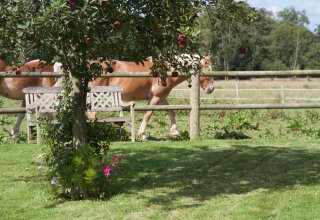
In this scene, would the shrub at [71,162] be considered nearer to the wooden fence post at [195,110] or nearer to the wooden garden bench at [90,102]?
the wooden garden bench at [90,102]

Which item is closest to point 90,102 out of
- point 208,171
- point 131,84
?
point 131,84

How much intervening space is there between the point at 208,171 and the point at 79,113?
2075 millimetres

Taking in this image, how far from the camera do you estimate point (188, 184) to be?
5.80 meters

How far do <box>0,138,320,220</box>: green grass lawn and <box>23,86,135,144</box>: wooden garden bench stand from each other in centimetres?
76

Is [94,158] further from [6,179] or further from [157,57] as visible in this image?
[6,179]

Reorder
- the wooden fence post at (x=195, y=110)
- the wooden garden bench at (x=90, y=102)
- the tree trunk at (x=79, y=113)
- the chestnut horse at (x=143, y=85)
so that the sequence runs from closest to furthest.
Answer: the tree trunk at (x=79, y=113) → the wooden garden bench at (x=90, y=102) → the wooden fence post at (x=195, y=110) → the chestnut horse at (x=143, y=85)

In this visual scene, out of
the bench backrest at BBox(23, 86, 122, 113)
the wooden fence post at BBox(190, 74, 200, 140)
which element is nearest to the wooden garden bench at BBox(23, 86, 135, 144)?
the bench backrest at BBox(23, 86, 122, 113)

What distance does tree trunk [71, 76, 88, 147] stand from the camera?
508cm

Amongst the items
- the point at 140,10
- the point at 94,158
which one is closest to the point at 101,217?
the point at 94,158

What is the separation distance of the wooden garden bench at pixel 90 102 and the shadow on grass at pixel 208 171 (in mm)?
1305

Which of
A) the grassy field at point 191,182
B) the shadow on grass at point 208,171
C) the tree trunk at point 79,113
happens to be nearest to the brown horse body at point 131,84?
the grassy field at point 191,182

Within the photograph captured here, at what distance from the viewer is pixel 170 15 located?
4.93 m

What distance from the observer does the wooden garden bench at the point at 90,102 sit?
8.96 meters

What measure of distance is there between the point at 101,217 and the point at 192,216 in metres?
0.76
